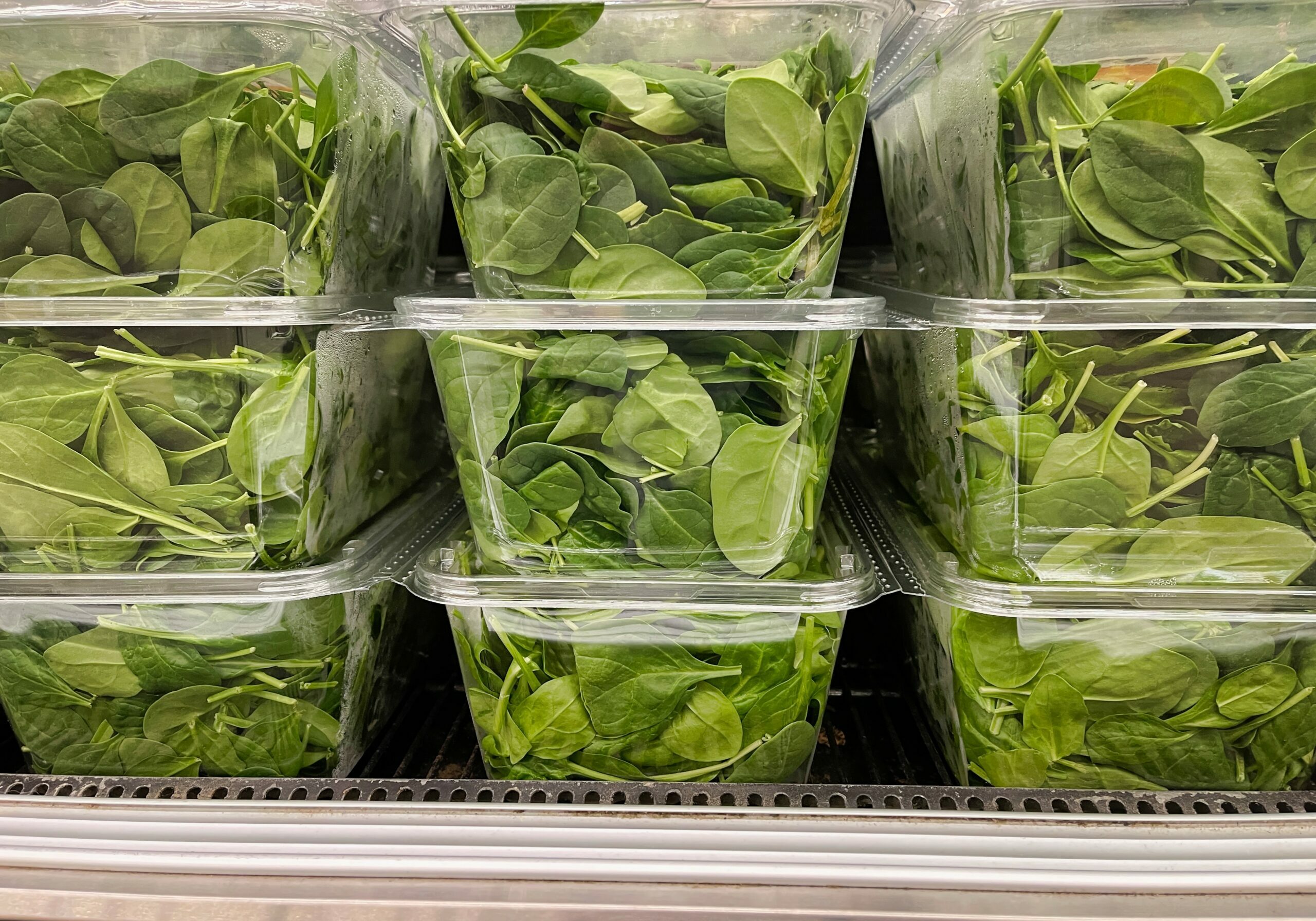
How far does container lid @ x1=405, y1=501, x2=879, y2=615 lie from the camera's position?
2.17ft

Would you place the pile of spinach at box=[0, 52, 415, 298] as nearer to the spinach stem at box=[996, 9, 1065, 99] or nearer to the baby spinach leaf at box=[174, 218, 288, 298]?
the baby spinach leaf at box=[174, 218, 288, 298]

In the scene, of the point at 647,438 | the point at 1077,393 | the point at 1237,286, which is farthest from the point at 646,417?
the point at 1237,286

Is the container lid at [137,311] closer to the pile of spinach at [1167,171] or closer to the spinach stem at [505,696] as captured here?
the spinach stem at [505,696]

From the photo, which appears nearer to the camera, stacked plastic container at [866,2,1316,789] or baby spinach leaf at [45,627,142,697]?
stacked plastic container at [866,2,1316,789]

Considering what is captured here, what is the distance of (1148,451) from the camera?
0.62 m

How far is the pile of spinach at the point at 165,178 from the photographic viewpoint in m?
0.59

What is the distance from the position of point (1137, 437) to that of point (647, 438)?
1.28ft

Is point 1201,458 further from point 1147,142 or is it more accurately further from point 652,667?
point 652,667

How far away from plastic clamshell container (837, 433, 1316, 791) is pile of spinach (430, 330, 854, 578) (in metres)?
0.18

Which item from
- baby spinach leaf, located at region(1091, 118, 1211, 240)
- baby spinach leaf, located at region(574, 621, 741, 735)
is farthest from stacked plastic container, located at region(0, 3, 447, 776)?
baby spinach leaf, located at region(1091, 118, 1211, 240)

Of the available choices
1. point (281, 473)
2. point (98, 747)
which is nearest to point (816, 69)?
point (281, 473)

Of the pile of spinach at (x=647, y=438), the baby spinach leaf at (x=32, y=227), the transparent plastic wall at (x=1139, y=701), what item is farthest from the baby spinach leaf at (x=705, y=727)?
the baby spinach leaf at (x=32, y=227)

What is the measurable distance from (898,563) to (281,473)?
1.86 ft

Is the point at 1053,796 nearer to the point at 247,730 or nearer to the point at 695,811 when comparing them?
the point at 695,811
